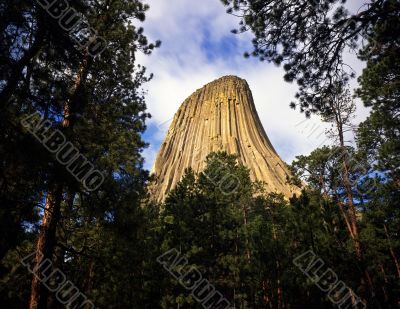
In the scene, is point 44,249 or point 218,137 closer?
point 44,249

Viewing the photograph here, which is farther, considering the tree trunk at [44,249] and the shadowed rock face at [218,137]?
the shadowed rock face at [218,137]

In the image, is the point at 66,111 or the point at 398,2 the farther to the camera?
the point at 66,111

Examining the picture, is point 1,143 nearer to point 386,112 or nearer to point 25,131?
point 25,131

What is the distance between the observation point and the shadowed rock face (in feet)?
182

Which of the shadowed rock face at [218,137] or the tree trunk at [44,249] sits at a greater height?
the shadowed rock face at [218,137]

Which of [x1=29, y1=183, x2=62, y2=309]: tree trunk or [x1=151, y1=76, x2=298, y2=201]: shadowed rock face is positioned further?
[x1=151, y1=76, x2=298, y2=201]: shadowed rock face

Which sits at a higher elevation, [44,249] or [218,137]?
[218,137]

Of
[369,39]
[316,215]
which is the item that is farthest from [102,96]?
[316,215]

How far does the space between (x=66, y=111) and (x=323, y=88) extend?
5.42m

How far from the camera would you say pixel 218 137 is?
213ft

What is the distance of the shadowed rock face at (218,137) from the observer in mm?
55344

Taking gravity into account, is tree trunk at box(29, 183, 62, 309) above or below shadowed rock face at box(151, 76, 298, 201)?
below

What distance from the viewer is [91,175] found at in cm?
673

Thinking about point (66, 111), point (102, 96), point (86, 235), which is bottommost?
point (86, 235)
